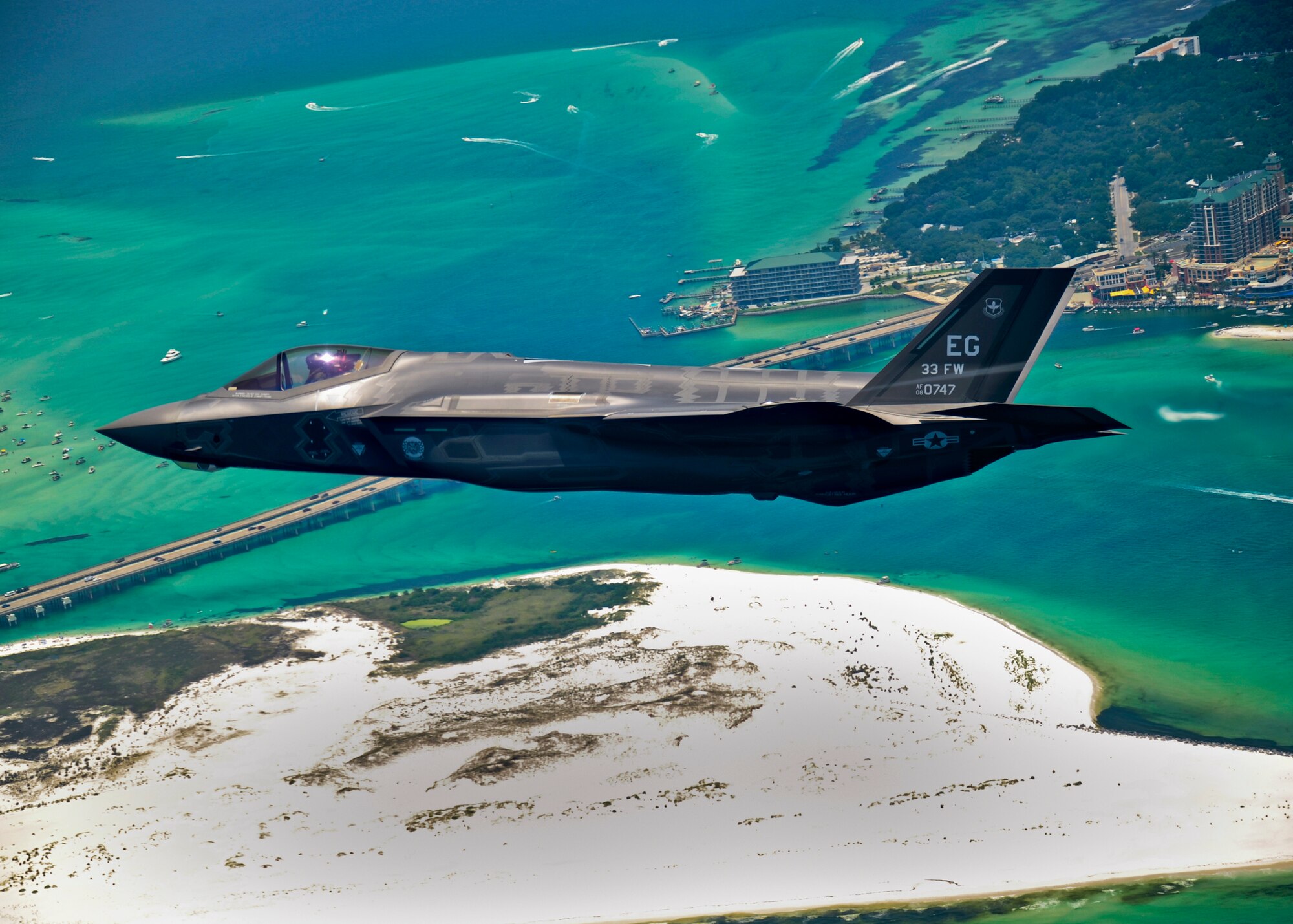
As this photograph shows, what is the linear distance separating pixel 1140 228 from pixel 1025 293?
139 meters

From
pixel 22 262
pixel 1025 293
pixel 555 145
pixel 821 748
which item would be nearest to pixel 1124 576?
pixel 821 748

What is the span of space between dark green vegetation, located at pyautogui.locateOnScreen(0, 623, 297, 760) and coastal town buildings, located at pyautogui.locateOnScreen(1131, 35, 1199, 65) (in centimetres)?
15360

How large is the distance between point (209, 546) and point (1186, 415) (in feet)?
302

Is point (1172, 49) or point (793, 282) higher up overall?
point (1172, 49)

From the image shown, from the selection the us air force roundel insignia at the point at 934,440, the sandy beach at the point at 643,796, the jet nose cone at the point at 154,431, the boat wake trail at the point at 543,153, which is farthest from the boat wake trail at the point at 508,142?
the us air force roundel insignia at the point at 934,440

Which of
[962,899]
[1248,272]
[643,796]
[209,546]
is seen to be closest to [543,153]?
[209,546]

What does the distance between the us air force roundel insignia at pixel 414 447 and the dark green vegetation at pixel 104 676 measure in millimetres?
53717

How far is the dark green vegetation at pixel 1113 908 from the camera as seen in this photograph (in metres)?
59.6

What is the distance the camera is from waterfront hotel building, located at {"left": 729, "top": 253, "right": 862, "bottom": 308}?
16125 cm

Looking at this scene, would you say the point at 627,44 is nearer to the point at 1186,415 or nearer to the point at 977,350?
the point at 1186,415

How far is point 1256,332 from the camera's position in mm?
139250

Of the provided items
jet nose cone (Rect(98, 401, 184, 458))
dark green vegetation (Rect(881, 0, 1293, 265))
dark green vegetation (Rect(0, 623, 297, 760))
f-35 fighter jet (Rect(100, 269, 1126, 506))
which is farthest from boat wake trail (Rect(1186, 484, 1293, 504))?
jet nose cone (Rect(98, 401, 184, 458))

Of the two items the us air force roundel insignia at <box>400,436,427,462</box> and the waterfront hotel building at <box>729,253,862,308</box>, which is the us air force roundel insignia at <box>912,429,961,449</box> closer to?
the us air force roundel insignia at <box>400,436,427,462</box>

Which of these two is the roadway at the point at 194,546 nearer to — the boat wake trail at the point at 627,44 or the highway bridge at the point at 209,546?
the highway bridge at the point at 209,546
